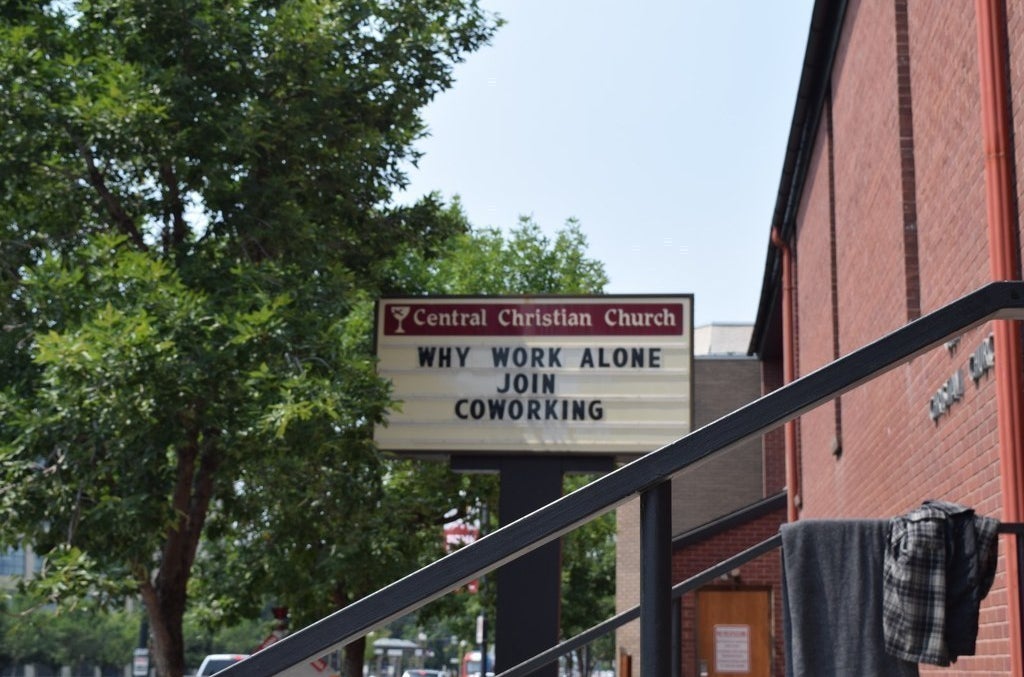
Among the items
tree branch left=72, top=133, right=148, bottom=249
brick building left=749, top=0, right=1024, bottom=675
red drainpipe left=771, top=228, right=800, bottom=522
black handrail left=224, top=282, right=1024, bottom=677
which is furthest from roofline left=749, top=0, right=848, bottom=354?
black handrail left=224, top=282, right=1024, bottom=677

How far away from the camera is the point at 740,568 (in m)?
25.8

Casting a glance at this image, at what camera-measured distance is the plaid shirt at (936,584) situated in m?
3.29

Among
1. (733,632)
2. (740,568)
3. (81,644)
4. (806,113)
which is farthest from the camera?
(81,644)

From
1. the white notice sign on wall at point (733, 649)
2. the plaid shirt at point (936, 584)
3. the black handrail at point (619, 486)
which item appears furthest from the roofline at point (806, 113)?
the black handrail at point (619, 486)

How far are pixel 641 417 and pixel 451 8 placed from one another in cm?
574

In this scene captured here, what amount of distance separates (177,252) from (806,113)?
7982mm

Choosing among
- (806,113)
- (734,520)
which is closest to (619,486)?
(806,113)

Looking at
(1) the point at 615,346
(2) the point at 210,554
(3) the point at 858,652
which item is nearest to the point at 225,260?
(1) the point at 615,346

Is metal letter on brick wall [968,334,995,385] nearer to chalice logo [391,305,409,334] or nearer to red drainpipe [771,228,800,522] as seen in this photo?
chalice logo [391,305,409,334]

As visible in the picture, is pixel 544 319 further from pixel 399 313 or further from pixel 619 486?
pixel 619 486

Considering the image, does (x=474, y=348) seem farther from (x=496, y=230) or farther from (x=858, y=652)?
(x=496, y=230)

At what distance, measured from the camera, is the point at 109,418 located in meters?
13.0

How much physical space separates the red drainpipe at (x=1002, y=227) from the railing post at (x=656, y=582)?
190 inches

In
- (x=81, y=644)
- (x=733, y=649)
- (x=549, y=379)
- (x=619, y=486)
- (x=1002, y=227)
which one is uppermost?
(x=549, y=379)
